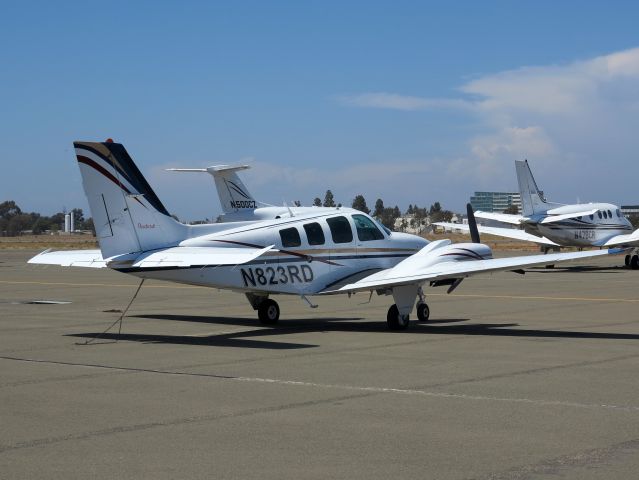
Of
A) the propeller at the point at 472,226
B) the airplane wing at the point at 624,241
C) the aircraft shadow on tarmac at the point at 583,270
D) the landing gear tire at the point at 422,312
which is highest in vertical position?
the propeller at the point at 472,226

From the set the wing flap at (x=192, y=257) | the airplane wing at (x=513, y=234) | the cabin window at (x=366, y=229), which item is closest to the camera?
the wing flap at (x=192, y=257)

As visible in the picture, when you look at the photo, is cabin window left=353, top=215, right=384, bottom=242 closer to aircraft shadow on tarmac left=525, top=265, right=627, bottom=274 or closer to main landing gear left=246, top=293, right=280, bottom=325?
main landing gear left=246, top=293, right=280, bottom=325

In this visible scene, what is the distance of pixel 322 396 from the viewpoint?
10875mm

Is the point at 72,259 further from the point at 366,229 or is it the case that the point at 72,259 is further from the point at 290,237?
the point at 366,229

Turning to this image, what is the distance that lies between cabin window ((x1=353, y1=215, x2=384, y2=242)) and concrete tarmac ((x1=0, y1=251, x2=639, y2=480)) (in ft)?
5.98

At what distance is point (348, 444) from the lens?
828 cm

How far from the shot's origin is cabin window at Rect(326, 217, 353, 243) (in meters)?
19.2

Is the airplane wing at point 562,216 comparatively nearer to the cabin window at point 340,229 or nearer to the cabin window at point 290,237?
the cabin window at point 340,229

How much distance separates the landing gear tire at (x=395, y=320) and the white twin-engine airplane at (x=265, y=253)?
2 centimetres

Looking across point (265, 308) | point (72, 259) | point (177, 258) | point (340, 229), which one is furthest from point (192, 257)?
point (340, 229)

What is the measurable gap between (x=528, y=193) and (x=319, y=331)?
3080 cm

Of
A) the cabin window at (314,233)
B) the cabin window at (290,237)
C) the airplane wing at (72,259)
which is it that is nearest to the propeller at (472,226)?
the cabin window at (314,233)

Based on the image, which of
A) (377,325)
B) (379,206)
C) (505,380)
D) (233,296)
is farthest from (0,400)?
(379,206)

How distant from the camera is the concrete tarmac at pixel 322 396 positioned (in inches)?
A: 300
